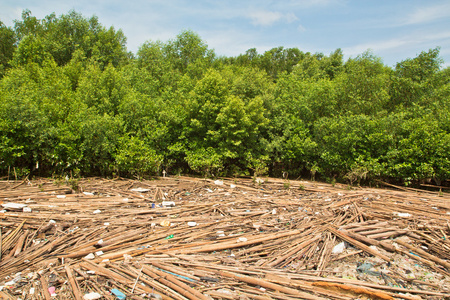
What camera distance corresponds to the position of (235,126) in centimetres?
1777

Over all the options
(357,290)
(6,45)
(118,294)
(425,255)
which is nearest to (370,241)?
(425,255)

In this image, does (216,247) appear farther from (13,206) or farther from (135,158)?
(135,158)

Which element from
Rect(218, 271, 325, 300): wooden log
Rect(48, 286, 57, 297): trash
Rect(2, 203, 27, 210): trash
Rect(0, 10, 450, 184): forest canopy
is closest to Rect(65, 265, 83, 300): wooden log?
Rect(48, 286, 57, 297): trash

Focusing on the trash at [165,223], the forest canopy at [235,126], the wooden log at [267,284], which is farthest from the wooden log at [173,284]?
the forest canopy at [235,126]

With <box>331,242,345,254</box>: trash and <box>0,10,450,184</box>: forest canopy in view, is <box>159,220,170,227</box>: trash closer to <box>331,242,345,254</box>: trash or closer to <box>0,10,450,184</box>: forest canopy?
<box>331,242,345,254</box>: trash

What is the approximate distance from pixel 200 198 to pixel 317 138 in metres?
11.1

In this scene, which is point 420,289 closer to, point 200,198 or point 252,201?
point 252,201

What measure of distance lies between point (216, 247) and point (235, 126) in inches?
467

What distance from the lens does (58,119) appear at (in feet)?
47.8

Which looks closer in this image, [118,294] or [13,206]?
[118,294]

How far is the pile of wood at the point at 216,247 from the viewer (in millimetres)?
5117

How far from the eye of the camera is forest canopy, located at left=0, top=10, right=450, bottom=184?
1398 cm

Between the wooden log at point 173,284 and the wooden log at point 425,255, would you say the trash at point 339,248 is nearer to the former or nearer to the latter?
the wooden log at point 425,255

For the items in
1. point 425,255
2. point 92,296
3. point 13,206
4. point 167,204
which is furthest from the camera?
point 167,204
